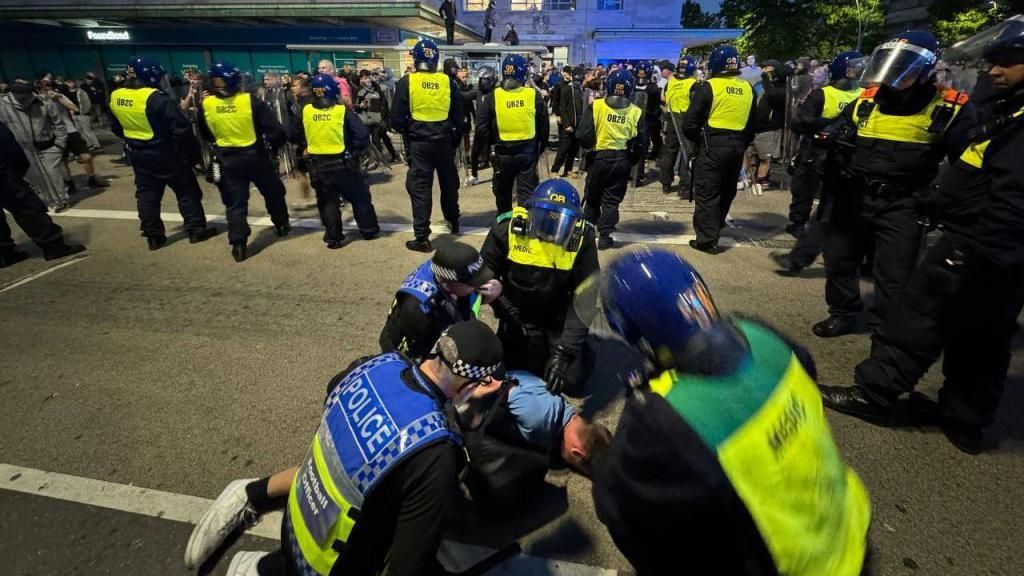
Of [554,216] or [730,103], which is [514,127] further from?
[554,216]

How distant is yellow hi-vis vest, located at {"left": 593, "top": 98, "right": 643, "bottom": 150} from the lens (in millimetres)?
5750

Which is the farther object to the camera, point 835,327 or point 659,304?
point 835,327

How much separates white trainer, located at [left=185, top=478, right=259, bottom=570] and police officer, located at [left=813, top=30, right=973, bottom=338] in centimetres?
381

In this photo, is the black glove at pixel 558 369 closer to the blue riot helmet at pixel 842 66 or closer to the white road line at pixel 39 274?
the white road line at pixel 39 274

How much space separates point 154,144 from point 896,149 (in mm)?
7045

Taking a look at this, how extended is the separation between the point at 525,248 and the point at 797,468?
7.05ft

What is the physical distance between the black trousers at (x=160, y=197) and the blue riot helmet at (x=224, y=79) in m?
1.20

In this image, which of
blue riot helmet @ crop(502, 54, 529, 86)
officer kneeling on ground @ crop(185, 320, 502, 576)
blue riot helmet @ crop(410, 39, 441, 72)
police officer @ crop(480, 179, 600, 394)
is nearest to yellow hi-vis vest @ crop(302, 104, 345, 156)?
blue riot helmet @ crop(410, 39, 441, 72)

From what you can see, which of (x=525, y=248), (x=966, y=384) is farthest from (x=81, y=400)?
(x=966, y=384)

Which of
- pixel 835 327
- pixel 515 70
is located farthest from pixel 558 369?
pixel 515 70

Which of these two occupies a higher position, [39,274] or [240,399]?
[39,274]

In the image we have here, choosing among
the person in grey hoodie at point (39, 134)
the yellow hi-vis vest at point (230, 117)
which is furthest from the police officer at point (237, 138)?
the person in grey hoodie at point (39, 134)

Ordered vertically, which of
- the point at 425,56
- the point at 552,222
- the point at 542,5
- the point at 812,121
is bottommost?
the point at 552,222

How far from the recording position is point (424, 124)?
5984 millimetres
